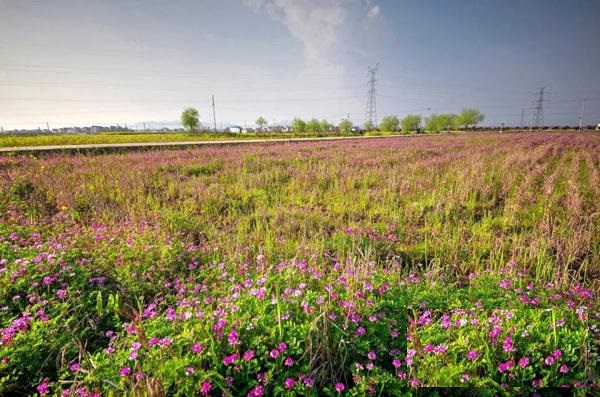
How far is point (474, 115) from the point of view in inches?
5320

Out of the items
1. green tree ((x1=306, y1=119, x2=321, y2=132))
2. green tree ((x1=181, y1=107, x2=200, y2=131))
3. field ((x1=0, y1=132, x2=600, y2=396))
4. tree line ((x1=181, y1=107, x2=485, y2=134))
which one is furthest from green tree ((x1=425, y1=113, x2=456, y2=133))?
field ((x1=0, y1=132, x2=600, y2=396))

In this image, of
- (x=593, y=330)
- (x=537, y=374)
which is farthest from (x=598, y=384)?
(x=593, y=330)

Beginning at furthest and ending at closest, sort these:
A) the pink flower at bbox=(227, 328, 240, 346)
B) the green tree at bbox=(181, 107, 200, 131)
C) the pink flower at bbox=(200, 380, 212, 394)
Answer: the green tree at bbox=(181, 107, 200, 131)
the pink flower at bbox=(227, 328, 240, 346)
the pink flower at bbox=(200, 380, 212, 394)

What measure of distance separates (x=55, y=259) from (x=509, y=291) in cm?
533

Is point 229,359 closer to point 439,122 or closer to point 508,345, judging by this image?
point 508,345

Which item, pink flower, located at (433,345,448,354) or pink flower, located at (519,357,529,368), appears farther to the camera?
pink flower, located at (433,345,448,354)

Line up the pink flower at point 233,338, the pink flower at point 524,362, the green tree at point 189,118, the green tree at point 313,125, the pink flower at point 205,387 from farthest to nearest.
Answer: the green tree at point 313,125, the green tree at point 189,118, the pink flower at point 233,338, the pink flower at point 524,362, the pink flower at point 205,387

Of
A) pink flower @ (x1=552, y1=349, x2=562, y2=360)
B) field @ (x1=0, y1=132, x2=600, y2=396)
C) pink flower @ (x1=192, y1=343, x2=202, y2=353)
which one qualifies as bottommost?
field @ (x1=0, y1=132, x2=600, y2=396)

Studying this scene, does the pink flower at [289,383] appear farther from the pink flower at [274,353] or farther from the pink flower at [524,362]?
the pink flower at [524,362]

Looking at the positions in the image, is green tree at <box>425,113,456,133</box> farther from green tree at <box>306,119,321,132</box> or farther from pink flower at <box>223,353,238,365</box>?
pink flower at <box>223,353,238,365</box>

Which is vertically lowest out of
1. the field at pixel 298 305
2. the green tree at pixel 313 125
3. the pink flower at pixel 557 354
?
the field at pixel 298 305

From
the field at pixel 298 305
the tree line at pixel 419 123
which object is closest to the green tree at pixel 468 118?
the tree line at pixel 419 123

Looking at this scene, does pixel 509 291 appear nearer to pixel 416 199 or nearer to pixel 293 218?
pixel 293 218

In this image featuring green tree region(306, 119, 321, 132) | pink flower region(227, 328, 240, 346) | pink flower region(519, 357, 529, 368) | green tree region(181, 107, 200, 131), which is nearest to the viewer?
pink flower region(519, 357, 529, 368)
